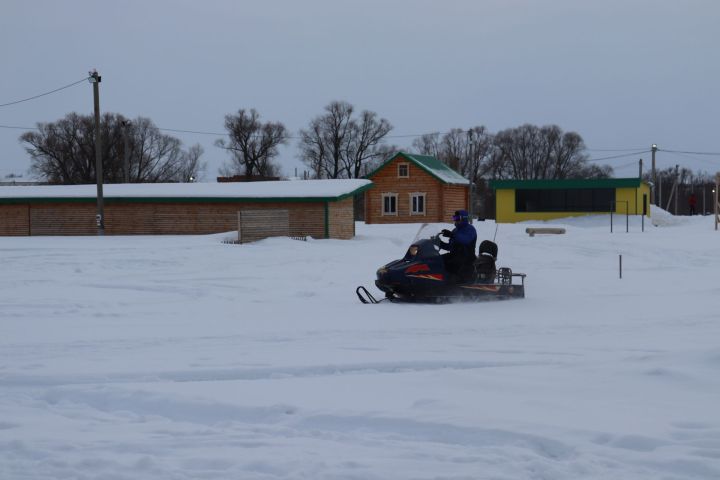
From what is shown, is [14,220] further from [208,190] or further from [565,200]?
[565,200]

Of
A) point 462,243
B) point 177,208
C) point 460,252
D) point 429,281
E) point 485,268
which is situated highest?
point 177,208

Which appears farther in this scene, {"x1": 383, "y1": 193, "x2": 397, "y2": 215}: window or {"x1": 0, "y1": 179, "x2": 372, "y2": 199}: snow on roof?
{"x1": 383, "y1": 193, "x2": 397, "y2": 215}: window

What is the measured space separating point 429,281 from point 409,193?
38.1 m

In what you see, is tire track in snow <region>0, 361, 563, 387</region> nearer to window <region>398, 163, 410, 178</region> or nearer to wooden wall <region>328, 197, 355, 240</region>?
wooden wall <region>328, 197, 355, 240</region>

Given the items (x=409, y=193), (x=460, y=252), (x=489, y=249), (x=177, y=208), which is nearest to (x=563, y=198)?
(x=409, y=193)

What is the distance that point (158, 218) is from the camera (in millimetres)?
34812

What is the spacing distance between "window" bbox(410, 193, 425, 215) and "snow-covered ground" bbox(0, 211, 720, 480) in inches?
1370

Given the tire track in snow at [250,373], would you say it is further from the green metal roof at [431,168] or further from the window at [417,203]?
the window at [417,203]

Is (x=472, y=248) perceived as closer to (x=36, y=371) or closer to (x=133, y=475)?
(x=36, y=371)

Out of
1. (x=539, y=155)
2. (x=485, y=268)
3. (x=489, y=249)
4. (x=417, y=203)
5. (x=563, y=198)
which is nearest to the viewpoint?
(x=485, y=268)

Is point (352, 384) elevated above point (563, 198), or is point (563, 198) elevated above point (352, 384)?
point (563, 198)

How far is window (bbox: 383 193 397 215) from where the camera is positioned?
51.1m

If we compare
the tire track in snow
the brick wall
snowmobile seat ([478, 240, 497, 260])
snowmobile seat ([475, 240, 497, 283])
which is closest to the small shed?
the brick wall

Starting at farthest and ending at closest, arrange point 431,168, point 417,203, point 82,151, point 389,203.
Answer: point 82,151 → point 389,203 → point 431,168 → point 417,203
